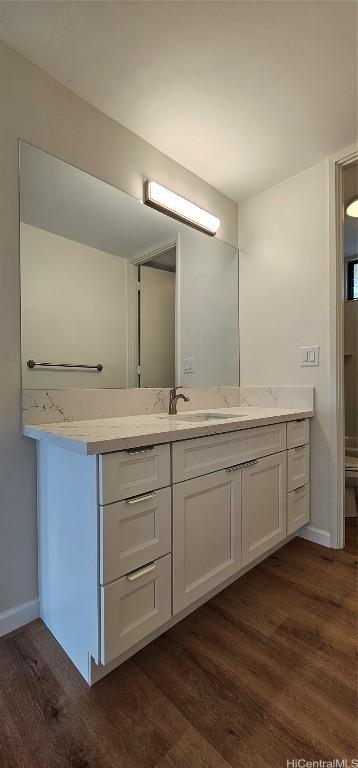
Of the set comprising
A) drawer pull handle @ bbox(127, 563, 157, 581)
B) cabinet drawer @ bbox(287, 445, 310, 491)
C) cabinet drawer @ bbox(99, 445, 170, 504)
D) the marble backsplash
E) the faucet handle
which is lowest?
drawer pull handle @ bbox(127, 563, 157, 581)

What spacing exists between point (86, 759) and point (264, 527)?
3.27 ft

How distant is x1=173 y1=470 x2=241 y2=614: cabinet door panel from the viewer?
1.13 meters

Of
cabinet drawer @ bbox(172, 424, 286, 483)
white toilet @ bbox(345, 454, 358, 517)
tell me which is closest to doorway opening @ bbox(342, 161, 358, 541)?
white toilet @ bbox(345, 454, 358, 517)

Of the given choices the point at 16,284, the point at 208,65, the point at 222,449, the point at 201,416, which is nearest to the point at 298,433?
the point at 201,416

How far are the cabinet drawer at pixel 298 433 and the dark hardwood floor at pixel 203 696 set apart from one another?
2.35 feet

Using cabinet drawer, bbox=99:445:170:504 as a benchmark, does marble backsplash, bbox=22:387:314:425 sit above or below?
above

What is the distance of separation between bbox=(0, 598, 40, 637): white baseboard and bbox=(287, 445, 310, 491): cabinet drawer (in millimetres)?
1263

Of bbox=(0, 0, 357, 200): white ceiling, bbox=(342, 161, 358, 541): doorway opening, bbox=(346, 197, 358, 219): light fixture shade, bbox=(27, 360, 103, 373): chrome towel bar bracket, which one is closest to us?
bbox=(0, 0, 357, 200): white ceiling

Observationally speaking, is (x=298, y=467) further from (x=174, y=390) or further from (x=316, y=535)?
(x=174, y=390)

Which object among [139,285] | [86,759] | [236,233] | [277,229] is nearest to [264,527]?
[86,759]

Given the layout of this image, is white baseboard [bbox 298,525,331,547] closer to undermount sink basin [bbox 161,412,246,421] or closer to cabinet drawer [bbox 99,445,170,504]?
undermount sink basin [bbox 161,412,246,421]

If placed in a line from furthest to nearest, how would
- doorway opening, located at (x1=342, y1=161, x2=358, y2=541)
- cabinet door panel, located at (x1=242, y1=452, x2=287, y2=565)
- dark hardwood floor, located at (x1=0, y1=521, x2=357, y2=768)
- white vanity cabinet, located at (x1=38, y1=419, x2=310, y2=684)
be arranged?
doorway opening, located at (x1=342, y1=161, x2=358, y2=541)
cabinet door panel, located at (x1=242, y1=452, x2=287, y2=565)
white vanity cabinet, located at (x1=38, y1=419, x2=310, y2=684)
dark hardwood floor, located at (x1=0, y1=521, x2=357, y2=768)

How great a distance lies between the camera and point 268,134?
166 cm

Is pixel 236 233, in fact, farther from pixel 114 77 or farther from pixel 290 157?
pixel 114 77
